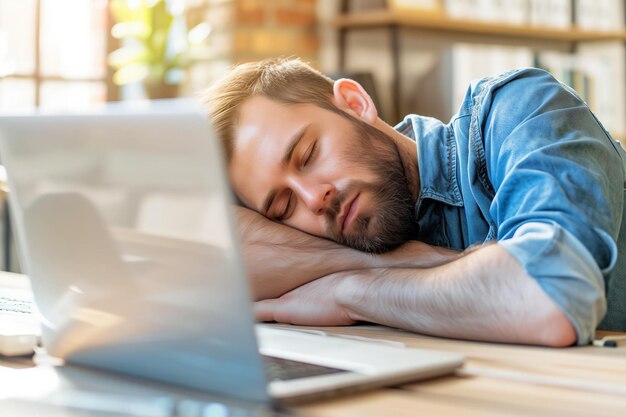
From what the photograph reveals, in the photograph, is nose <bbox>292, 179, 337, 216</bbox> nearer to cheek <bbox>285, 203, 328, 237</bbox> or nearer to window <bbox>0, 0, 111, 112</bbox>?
cheek <bbox>285, 203, 328, 237</bbox>

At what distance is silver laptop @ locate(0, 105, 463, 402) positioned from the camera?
622 mm

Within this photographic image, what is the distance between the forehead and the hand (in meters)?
0.23

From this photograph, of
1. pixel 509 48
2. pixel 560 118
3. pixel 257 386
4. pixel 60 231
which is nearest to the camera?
pixel 257 386

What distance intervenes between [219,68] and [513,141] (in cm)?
214

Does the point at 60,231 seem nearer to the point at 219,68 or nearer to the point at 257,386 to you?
the point at 257,386

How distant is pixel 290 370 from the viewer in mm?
→ 729

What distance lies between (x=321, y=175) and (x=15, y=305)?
0.49 metres

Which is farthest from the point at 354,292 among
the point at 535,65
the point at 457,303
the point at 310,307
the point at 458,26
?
the point at 535,65

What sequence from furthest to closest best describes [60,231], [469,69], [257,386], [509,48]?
[509,48] → [469,69] → [60,231] → [257,386]

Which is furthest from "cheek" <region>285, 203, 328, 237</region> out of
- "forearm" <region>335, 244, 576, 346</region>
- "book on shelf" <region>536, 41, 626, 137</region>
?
"book on shelf" <region>536, 41, 626, 137</region>

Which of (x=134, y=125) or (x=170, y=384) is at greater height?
(x=134, y=125)

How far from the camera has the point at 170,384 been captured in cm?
73

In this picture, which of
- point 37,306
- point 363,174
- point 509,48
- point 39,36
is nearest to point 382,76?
point 509,48

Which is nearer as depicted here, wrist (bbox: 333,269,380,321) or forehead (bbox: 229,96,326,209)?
wrist (bbox: 333,269,380,321)
